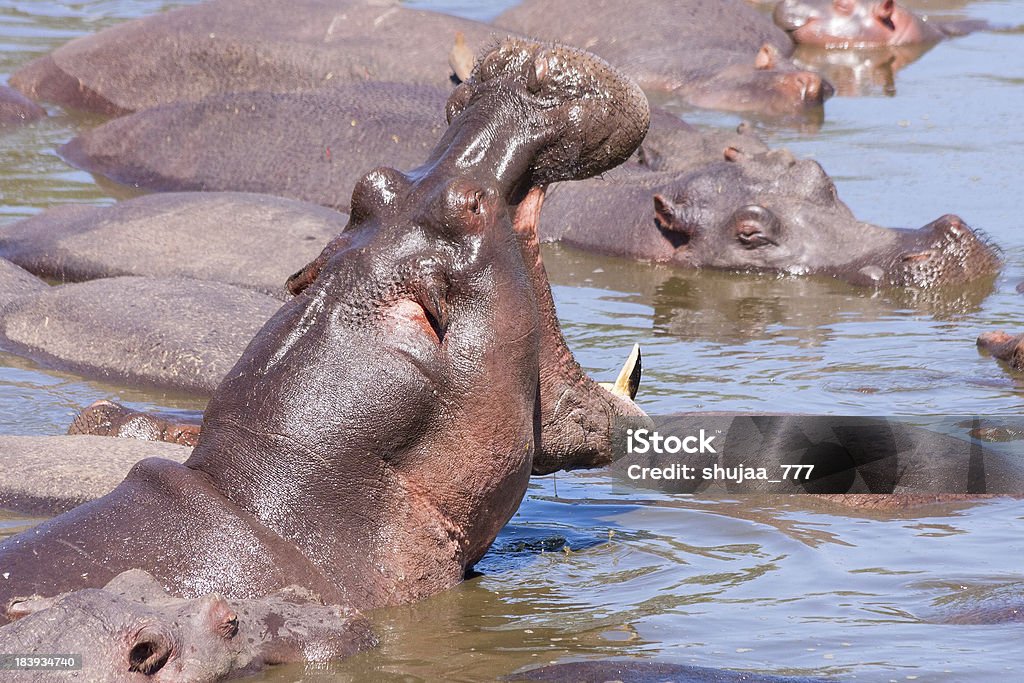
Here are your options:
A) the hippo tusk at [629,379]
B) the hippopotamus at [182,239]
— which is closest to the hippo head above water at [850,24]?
the hippopotamus at [182,239]

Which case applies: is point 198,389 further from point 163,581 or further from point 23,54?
point 23,54

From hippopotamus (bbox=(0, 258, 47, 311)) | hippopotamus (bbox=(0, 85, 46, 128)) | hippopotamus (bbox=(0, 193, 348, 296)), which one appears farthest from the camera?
hippopotamus (bbox=(0, 85, 46, 128))

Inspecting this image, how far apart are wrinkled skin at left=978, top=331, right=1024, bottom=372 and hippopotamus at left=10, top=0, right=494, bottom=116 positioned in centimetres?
617

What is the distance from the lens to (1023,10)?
20328 millimetres

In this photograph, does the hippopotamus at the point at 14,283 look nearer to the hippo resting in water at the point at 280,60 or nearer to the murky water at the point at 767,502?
the murky water at the point at 767,502

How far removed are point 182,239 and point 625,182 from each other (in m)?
3.47

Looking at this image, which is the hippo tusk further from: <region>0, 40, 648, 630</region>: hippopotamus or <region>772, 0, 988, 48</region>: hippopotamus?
<region>772, 0, 988, 48</region>: hippopotamus

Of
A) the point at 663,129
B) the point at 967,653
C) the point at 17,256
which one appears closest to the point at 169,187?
the point at 17,256

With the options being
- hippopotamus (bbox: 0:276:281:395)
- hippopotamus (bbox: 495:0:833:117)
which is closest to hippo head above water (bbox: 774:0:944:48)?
hippopotamus (bbox: 495:0:833:117)

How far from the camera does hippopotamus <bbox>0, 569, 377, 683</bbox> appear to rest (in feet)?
13.8

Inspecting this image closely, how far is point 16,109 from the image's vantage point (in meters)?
14.1

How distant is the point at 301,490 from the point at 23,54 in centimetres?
1259

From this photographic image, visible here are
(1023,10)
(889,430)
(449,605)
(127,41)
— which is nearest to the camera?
(449,605)

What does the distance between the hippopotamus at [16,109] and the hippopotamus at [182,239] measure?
3658mm
